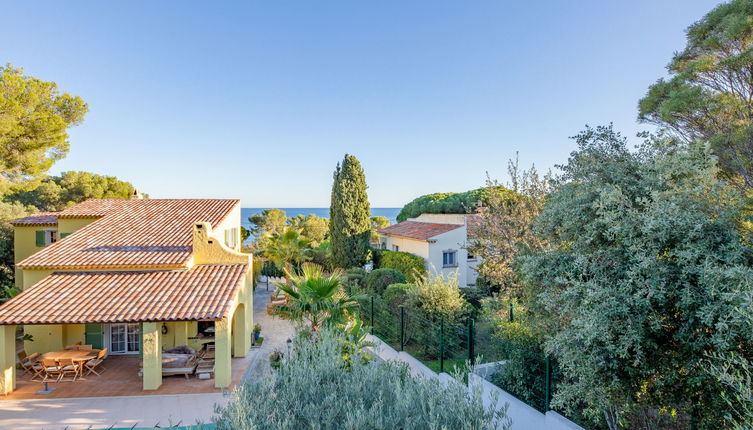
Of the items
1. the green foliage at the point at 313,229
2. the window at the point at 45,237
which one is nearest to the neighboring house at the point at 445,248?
the window at the point at 45,237

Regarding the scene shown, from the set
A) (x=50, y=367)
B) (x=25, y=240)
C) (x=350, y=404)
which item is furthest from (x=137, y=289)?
(x=25, y=240)

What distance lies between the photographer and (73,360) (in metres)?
13.1

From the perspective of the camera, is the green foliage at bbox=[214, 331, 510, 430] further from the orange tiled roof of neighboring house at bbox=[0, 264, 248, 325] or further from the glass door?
the glass door

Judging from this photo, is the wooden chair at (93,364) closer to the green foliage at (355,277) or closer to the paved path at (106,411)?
the paved path at (106,411)

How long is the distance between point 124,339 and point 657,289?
64.9 ft

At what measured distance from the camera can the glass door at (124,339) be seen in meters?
16.3

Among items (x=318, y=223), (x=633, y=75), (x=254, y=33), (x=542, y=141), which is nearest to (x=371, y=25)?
(x=254, y=33)

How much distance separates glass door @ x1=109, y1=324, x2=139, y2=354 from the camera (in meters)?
16.3

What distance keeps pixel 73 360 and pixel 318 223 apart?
47.1 meters

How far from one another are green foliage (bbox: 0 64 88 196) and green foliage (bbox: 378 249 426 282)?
74.6 feet

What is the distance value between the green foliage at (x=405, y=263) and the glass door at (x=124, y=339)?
17249 mm

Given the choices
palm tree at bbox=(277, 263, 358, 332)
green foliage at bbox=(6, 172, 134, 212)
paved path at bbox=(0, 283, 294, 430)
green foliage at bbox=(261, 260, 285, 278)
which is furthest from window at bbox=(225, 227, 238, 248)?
green foliage at bbox=(6, 172, 134, 212)

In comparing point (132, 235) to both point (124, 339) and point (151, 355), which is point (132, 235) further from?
point (151, 355)

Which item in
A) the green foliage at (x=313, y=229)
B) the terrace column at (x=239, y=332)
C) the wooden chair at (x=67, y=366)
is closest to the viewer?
the wooden chair at (x=67, y=366)
